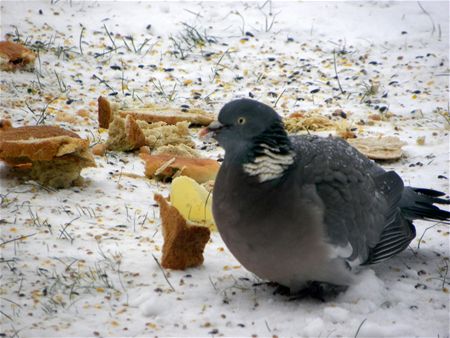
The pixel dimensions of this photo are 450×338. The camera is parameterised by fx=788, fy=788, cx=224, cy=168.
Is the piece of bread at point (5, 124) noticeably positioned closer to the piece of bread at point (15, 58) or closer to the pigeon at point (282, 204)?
the piece of bread at point (15, 58)

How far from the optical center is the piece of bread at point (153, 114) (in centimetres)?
600

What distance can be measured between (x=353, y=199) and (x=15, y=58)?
3966 mm

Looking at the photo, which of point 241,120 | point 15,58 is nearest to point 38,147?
point 241,120

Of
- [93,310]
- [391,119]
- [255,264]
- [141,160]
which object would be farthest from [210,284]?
[391,119]

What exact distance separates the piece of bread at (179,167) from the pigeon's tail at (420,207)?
1375 millimetres

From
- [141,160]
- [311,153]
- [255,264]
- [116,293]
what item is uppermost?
[311,153]

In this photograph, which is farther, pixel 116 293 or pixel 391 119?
pixel 391 119

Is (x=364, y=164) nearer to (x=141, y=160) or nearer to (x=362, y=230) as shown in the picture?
(x=362, y=230)

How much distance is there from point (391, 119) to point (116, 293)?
11.7ft

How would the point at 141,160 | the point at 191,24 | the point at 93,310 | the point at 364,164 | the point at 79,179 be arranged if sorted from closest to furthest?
the point at 93,310
the point at 364,164
the point at 79,179
the point at 141,160
the point at 191,24

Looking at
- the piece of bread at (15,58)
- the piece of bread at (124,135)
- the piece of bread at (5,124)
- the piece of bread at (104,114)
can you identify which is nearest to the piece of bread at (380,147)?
the piece of bread at (124,135)

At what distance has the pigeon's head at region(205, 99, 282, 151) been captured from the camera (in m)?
3.52

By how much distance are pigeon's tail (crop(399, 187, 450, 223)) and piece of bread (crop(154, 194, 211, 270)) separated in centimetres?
112

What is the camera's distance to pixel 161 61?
24.4 feet
